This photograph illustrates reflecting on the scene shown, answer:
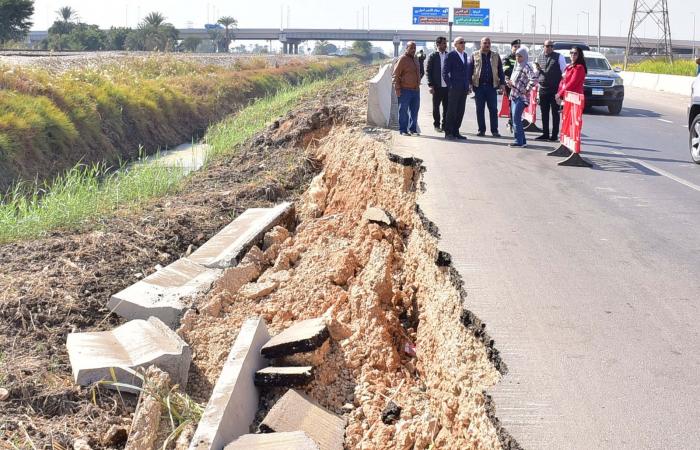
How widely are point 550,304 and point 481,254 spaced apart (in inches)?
49.8

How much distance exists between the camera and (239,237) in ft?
30.8

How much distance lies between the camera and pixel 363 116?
16.9 m

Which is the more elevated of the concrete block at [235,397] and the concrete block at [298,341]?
the concrete block at [298,341]

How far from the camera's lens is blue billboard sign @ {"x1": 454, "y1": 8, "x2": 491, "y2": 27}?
80.1 meters

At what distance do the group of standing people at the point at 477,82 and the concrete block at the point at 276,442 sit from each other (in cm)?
1035

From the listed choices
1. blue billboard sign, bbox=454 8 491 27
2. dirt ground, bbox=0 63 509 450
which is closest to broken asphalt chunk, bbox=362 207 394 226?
dirt ground, bbox=0 63 509 450

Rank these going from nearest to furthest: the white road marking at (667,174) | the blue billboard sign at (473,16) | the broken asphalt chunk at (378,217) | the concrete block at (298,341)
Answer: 1. the concrete block at (298,341)
2. the broken asphalt chunk at (378,217)
3. the white road marking at (667,174)
4. the blue billboard sign at (473,16)

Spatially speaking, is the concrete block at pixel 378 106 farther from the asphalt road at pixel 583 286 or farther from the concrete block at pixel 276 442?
the concrete block at pixel 276 442

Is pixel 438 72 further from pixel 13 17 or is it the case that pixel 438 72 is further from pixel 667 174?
pixel 13 17

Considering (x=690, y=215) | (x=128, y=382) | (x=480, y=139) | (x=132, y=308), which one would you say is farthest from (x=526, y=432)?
(x=480, y=139)

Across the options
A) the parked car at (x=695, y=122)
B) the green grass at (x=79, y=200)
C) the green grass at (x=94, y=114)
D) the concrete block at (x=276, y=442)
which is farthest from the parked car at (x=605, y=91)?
the concrete block at (x=276, y=442)

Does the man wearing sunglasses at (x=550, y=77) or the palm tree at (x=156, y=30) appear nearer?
the man wearing sunglasses at (x=550, y=77)

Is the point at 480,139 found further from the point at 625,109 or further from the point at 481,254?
the point at 625,109

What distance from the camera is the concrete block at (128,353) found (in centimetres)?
588
